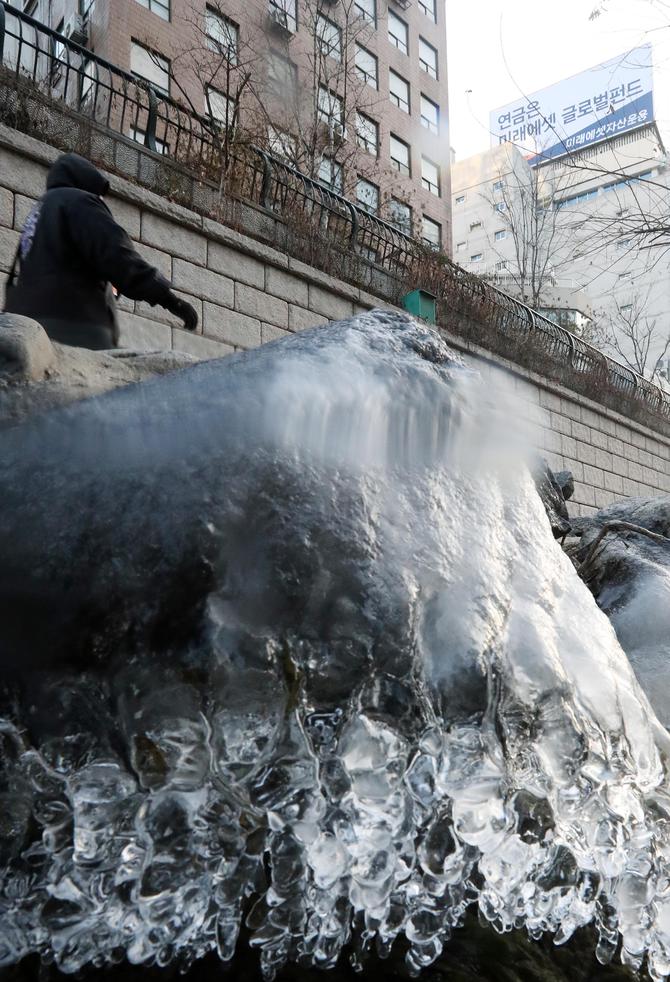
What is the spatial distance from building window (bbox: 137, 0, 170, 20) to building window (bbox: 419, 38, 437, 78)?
1162 centimetres

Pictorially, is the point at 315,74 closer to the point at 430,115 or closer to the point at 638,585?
the point at 638,585

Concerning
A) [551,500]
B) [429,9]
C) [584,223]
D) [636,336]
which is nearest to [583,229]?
[584,223]

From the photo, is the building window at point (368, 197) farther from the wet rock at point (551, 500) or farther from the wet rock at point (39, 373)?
the wet rock at point (39, 373)

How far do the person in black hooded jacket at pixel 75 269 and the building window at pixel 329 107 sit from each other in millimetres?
9612

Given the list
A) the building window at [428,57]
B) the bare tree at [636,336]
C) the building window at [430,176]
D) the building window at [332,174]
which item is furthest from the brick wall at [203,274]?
the building window at [428,57]

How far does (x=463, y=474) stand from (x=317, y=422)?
464mm

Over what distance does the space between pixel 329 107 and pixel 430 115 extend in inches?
672

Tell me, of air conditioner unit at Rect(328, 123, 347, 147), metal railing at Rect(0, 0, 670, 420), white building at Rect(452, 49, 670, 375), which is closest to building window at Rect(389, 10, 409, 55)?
white building at Rect(452, 49, 670, 375)

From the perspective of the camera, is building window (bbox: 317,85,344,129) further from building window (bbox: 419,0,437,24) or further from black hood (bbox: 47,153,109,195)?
building window (bbox: 419,0,437,24)

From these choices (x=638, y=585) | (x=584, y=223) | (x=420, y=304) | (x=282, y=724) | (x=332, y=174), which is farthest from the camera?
(x=332, y=174)

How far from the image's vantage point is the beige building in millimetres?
8836

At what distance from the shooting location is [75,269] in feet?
11.2

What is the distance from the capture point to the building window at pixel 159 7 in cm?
1822

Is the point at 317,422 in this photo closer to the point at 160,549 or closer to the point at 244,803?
the point at 160,549
